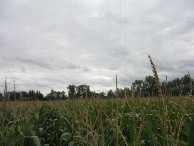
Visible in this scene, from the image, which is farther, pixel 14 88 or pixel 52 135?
pixel 52 135

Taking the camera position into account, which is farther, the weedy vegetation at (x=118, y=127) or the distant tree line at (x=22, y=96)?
the distant tree line at (x=22, y=96)

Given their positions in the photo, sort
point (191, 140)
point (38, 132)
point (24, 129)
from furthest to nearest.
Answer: point (38, 132)
point (24, 129)
point (191, 140)

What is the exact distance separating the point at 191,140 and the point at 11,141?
225cm

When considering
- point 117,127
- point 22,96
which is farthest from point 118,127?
point 22,96

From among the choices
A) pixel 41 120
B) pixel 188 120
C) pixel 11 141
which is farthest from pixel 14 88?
pixel 41 120

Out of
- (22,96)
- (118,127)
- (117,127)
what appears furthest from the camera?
(22,96)

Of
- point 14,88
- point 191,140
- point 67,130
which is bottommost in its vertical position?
point 67,130

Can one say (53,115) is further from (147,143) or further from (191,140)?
(191,140)

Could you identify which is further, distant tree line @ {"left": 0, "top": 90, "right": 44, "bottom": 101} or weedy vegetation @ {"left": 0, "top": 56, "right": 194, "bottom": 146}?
distant tree line @ {"left": 0, "top": 90, "right": 44, "bottom": 101}

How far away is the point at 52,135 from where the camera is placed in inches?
213

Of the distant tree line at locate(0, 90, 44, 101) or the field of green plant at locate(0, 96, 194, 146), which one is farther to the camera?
the distant tree line at locate(0, 90, 44, 101)

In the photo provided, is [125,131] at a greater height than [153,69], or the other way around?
[153,69]

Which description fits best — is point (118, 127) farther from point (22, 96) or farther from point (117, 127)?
point (22, 96)

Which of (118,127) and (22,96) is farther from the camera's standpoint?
(22,96)
